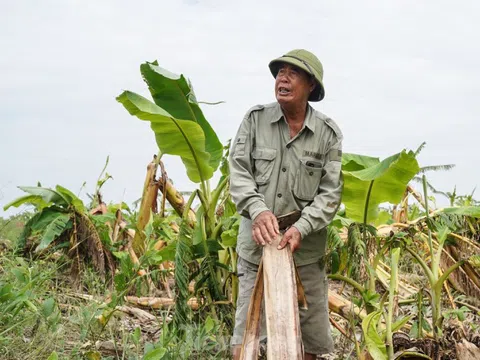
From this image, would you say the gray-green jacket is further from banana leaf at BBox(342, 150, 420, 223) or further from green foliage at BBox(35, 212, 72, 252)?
green foliage at BBox(35, 212, 72, 252)

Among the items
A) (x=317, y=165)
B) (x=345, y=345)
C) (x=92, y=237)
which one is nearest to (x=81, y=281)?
(x=92, y=237)

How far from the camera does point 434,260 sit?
4473 mm

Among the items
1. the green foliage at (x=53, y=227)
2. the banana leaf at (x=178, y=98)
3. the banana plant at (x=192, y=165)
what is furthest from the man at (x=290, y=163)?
the green foliage at (x=53, y=227)

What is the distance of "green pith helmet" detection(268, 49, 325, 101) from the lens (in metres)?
3.72

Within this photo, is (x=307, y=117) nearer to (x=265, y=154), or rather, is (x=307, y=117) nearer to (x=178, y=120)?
(x=265, y=154)

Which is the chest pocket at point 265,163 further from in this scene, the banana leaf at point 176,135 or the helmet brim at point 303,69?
the banana leaf at point 176,135

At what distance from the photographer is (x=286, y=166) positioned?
3.82 metres

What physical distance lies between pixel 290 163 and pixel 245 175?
0.27 metres

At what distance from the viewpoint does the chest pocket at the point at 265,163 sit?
3.81 m

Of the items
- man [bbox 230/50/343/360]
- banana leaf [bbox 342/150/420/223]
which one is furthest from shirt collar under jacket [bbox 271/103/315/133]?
banana leaf [bbox 342/150/420/223]

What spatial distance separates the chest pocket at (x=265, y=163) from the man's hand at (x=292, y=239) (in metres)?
0.41

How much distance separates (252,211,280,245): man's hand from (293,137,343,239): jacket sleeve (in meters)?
0.15

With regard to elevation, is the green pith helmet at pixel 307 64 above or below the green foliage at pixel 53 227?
above

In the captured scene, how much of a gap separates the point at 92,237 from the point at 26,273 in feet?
5.16
